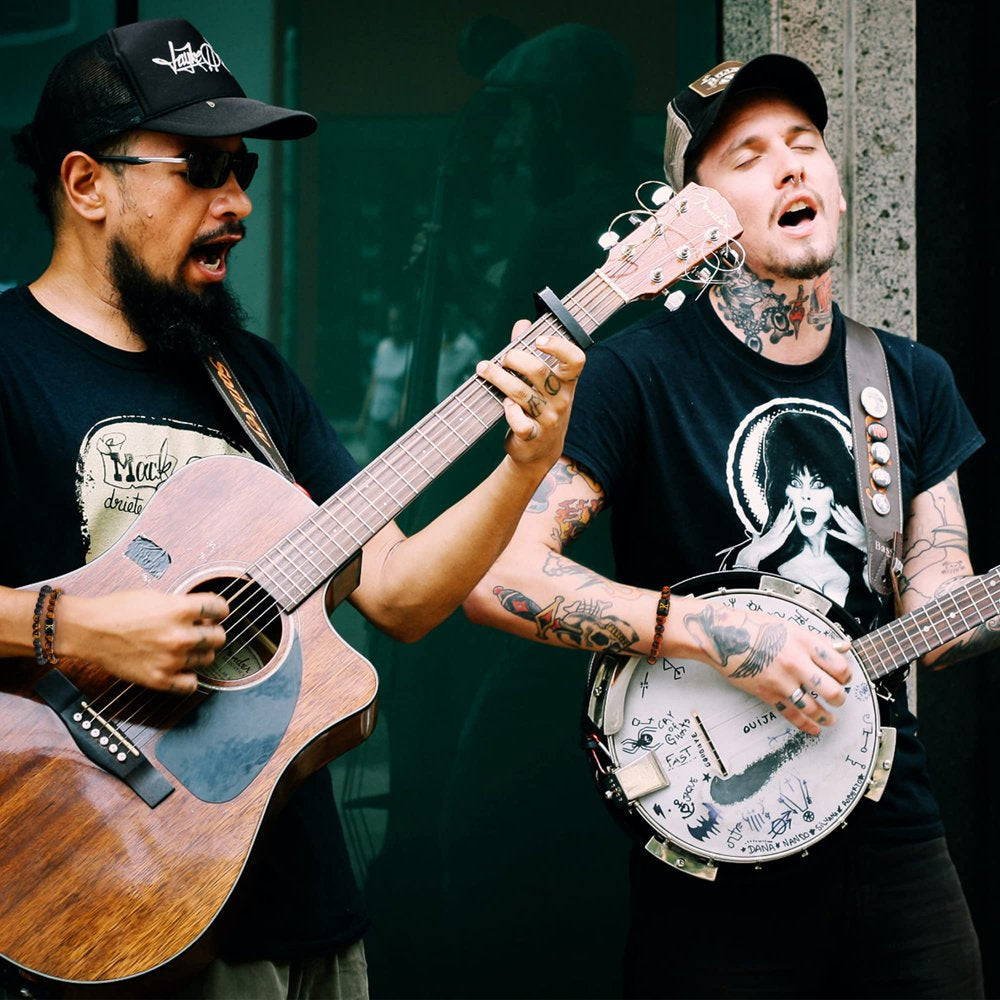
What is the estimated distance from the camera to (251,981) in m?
2.15

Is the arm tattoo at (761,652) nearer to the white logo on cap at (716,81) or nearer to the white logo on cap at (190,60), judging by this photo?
the white logo on cap at (716,81)

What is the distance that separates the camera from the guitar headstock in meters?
2.29

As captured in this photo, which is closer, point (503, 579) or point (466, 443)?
point (466, 443)

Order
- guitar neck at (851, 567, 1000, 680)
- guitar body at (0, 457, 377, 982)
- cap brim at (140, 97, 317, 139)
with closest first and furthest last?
guitar body at (0, 457, 377, 982) < cap brim at (140, 97, 317, 139) < guitar neck at (851, 567, 1000, 680)

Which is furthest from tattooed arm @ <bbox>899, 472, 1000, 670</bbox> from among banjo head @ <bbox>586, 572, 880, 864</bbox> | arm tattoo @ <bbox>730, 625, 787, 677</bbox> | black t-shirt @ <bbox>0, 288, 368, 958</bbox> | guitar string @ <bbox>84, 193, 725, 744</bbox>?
black t-shirt @ <bbox>0, 288, 368, 958</bbox>

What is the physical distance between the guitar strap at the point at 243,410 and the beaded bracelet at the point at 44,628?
1.45 feet

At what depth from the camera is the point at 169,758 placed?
81.7 inches

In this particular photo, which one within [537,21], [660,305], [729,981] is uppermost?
[537,21]

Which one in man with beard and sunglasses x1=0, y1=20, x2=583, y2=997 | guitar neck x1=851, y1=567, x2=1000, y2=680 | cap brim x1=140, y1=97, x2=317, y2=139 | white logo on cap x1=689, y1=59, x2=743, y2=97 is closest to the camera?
man with beard and sunglasses x1=0, y1=20, x2=583, y2=997

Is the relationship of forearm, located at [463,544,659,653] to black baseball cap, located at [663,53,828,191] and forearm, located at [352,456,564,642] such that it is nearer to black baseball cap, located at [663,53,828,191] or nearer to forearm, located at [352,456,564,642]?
forearm, located at [352,456,564,642]

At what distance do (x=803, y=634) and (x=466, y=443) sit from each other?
79 centimetres

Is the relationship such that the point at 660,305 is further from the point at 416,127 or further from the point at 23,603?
the point at 23,603

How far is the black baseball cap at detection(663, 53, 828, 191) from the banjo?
989 mm

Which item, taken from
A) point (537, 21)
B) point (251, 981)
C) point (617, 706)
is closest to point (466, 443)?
point (617, 706)
